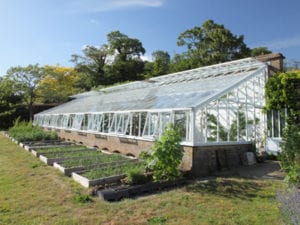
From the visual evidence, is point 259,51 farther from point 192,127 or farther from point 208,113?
point 192,127

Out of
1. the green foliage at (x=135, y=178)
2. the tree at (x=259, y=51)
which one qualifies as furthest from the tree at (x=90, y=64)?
the green foliage at (x=135, y=178)

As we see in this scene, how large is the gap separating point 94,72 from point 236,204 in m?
38.4

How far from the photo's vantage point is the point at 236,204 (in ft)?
18.2

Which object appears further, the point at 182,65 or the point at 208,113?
the point at 182,65

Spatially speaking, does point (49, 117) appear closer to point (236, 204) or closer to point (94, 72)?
point (94, 72)

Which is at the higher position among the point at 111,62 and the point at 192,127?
the point at 111,62

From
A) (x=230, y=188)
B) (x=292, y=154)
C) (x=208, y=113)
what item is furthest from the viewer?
(x=208, y=113)

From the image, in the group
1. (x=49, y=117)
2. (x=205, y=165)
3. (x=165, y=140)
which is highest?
(x=49, y=117)

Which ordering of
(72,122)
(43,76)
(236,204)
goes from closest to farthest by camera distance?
(236,204) → (72,122) → (43,76)

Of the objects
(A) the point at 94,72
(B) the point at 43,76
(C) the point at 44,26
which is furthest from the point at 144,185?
(A) the point at 94,72

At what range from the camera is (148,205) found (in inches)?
220

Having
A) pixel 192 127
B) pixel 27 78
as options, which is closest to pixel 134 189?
pixel 192 127

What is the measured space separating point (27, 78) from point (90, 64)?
14.8m

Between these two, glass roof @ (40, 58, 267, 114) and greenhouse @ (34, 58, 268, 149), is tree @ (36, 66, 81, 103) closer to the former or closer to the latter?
glass roof @ (40, 58, 267, 114)
